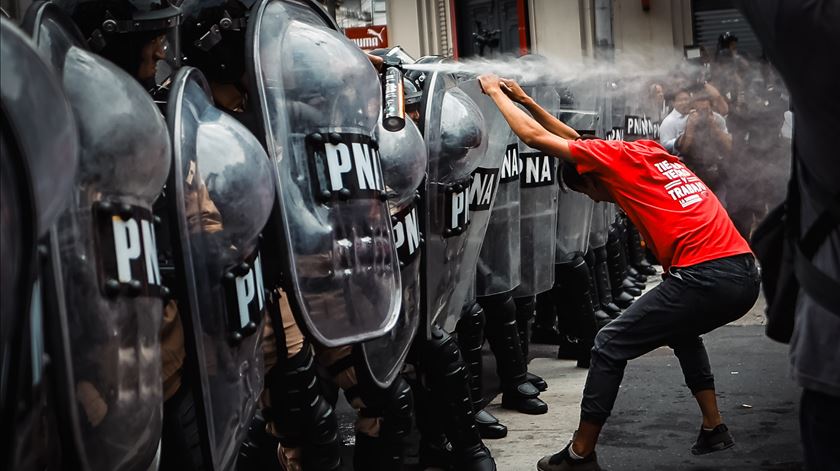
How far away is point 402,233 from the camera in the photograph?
4332 millimetres

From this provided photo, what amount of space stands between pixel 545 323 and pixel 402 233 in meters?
4.83

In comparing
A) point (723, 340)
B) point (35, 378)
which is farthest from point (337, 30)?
point (723, 340)

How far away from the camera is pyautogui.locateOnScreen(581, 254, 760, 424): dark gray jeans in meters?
5.17

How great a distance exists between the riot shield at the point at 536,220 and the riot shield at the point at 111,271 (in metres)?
4.53

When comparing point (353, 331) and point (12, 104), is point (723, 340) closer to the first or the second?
point (353, 331)

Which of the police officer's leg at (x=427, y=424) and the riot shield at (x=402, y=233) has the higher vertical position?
the riot shield at (x=402, y=233)

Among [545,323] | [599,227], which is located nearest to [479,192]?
[545,323]

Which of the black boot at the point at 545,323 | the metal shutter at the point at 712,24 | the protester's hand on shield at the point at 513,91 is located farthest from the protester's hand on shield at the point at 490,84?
the metal shutter at the point at 712,24

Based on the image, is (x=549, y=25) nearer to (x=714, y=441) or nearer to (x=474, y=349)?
(x=474, y=349)

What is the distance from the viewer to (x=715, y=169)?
1148 centimetres

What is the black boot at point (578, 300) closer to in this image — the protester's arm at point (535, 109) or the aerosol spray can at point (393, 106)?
the protester's arm at point (535, 109)

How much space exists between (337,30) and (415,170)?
60cm

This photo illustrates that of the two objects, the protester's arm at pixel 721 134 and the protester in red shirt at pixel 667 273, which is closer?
the protester in red shirt at pixel 667 273

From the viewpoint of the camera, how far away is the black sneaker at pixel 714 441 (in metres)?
5.41
